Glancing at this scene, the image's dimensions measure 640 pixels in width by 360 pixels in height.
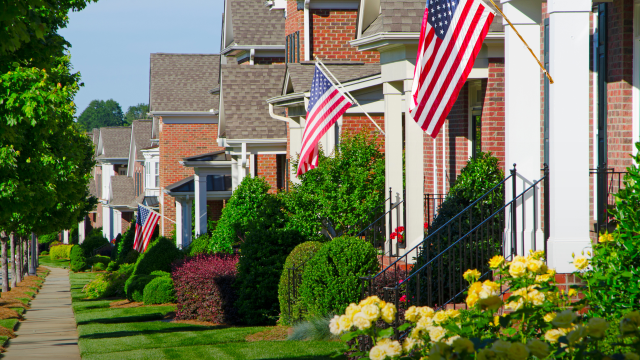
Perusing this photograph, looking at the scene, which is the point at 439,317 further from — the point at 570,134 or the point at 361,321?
the point at 570,134

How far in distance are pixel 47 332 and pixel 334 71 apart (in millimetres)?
9991

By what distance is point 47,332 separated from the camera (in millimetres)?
17547

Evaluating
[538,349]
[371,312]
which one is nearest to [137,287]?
[371,312]

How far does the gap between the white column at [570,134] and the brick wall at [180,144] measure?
101 feet

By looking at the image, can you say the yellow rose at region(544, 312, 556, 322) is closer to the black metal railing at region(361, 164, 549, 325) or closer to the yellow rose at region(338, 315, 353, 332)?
the yellow rose at region(338, 315, 353, 332)

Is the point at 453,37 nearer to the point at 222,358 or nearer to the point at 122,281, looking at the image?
the point at 222,358

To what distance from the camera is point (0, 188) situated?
46.5ft

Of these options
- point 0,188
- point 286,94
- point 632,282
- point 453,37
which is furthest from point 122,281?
point 632,282

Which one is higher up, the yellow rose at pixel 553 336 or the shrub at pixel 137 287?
the yellow rose at pixel 553 336

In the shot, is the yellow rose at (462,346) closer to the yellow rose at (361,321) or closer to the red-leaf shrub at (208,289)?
the yellow rose at (361,321)

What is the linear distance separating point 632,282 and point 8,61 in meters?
8.47

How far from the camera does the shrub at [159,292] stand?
21688 mm

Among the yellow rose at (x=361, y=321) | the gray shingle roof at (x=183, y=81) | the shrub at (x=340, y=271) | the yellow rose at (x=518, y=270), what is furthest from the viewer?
the gray shingle roof at (x=183, y=81)

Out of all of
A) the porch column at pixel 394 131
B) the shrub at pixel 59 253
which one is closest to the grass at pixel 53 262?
the shrub at pixel 59 253
